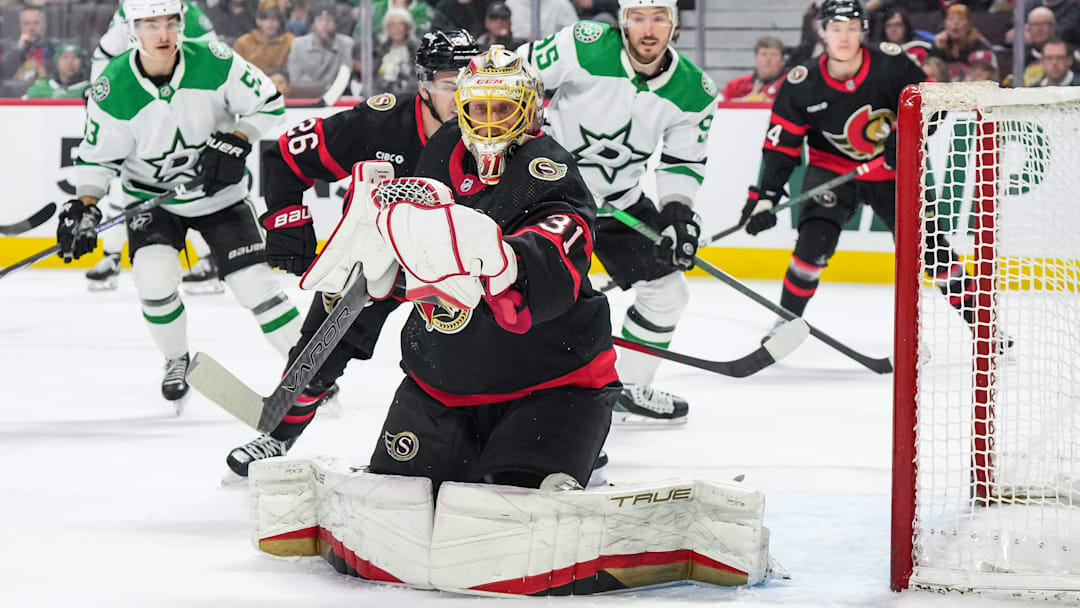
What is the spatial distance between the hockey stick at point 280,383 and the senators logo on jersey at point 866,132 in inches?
101

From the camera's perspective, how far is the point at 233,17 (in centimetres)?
654

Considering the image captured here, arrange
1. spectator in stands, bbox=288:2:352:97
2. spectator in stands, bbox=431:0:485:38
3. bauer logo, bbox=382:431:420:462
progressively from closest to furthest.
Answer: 1. bauer logo, bbox=382:431:420:462
2. spectator in stands, bbox=431:0:485:38
3. spectator in stands, bbox=288:2:352:97

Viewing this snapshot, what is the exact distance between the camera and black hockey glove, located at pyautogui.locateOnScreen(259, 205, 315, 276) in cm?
293

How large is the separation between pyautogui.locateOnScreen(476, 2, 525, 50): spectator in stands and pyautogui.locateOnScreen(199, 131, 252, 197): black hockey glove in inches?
111

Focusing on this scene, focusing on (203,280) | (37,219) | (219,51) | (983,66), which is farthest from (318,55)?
(983,66)

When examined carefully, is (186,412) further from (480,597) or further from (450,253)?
(450,253)

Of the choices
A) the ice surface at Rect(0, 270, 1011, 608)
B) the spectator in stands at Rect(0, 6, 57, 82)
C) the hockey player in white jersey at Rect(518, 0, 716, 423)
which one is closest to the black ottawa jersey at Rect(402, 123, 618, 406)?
the ice surface at Rect(0, 270, 1011, 608)

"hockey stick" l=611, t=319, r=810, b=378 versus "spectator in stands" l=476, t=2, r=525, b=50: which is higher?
"spectator in stands" l=476, t=2, r=525, b=50

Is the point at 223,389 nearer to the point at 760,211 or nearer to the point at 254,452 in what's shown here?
the point at 254,452

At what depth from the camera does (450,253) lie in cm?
180

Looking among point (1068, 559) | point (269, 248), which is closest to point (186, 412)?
point (269, 248)

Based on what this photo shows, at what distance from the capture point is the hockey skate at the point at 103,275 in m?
6.17

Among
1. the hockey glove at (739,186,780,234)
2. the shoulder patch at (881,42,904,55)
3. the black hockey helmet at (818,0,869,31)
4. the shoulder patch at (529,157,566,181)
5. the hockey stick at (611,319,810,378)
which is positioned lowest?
the hockey stick at (611,319,810,378)

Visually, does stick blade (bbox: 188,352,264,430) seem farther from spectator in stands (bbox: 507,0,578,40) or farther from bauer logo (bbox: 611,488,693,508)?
spectator in stands (bbox: 507,0,578,40)
